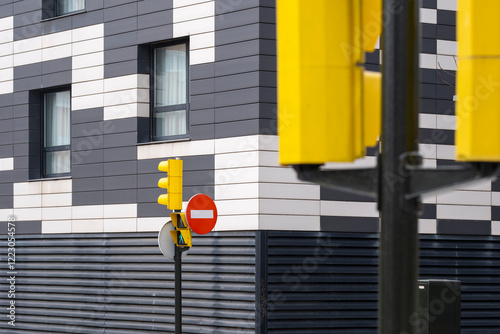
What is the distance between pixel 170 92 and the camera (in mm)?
16688

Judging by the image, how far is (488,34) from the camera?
2.59m

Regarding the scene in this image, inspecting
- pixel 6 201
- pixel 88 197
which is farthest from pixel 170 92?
pixel 6 201

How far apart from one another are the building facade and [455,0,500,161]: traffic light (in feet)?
39.6

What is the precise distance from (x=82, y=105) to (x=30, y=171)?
2012 mm

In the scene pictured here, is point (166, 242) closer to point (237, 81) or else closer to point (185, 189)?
point (185, 189)

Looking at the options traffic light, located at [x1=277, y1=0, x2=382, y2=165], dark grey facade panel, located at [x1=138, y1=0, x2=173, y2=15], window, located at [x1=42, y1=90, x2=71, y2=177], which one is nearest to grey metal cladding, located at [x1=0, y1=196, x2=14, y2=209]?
window, located at [x1=42, y1=90, x2=71, y2=177]

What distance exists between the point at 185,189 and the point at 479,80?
13494 millimetres

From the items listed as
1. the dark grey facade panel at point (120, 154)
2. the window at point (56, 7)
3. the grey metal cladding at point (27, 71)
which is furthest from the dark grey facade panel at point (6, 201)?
the window at point (56, 7)

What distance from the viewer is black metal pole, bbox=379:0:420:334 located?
2.68m

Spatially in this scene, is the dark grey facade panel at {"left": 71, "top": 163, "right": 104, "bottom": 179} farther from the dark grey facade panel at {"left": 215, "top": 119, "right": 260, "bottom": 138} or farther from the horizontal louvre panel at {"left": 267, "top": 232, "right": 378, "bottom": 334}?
the horizontal louvre panel at {"left": 267, "top": 232, "right": 378, "bottom": 334}

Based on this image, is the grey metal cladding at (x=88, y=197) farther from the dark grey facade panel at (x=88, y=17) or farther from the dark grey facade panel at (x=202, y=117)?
the dark grey facade panel at (x=88, y=17)

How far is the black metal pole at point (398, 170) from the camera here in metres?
2.68

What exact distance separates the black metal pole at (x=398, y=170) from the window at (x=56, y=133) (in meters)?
16.2

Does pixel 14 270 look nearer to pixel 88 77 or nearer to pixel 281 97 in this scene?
pixel 88 77
